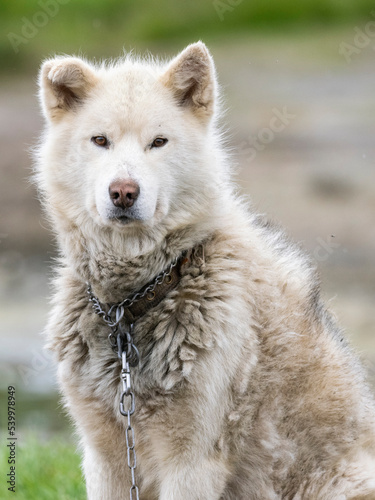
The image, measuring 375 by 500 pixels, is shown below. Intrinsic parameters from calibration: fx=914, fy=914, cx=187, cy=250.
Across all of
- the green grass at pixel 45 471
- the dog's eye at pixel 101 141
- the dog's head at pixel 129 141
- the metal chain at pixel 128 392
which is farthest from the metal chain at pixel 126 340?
the green grass at pixel 45 471

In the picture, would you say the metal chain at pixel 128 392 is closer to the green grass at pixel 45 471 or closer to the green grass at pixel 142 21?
the green grass at pixel 45 471

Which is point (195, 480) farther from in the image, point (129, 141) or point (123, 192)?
point (129, 141)

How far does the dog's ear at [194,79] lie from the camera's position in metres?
4.66

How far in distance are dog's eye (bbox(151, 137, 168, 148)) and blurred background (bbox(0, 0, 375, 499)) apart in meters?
2.69

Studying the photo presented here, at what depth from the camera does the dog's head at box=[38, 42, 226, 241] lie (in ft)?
14.6

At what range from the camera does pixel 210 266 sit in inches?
186

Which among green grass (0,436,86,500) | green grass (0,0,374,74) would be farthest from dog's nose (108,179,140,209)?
green grass (0,0,374,74)

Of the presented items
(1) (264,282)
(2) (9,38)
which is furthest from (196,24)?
(1) (264,282)

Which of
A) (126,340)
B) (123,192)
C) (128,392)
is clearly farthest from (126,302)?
(123,192)

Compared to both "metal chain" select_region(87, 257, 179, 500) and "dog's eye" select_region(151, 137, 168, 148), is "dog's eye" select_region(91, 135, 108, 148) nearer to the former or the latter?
"dog's eye" select_region(151, 137, 168, 148)

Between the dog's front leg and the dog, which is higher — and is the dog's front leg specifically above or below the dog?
below

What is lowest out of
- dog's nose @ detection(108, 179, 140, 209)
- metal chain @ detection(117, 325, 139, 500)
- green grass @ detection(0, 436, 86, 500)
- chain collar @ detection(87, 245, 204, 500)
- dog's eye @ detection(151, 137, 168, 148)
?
green grass @ detection(0, 436, 86, 500)

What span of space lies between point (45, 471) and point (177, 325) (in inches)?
102

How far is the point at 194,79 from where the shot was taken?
15.6ft
